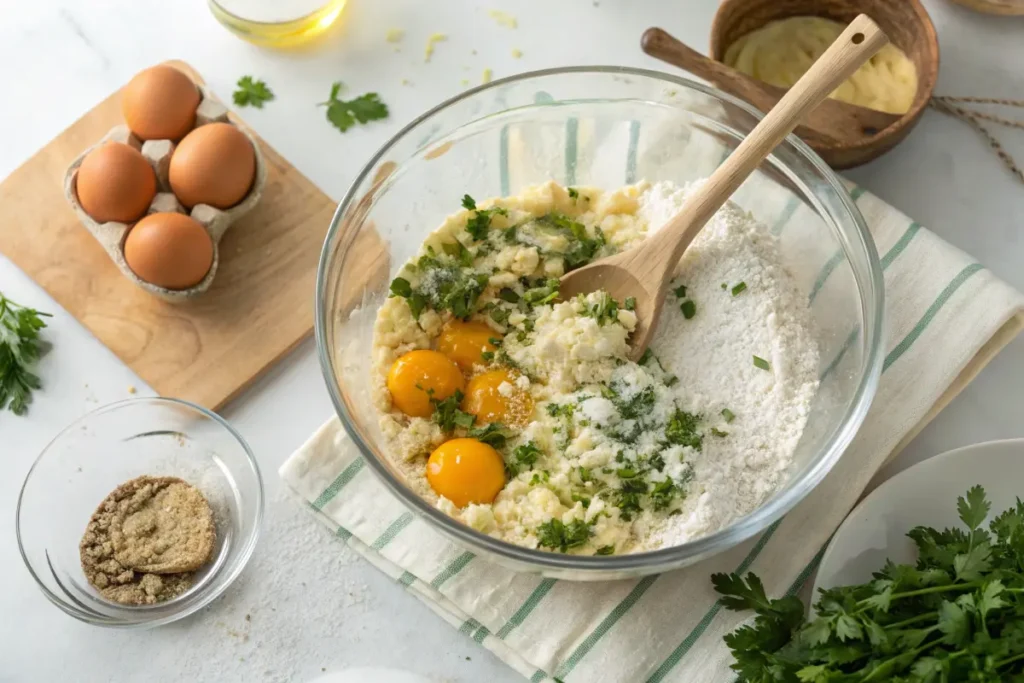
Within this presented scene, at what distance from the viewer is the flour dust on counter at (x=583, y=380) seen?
2.04 metres

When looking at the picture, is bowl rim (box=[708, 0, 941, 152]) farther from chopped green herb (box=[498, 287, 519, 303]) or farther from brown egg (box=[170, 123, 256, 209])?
brown egg (box=[170, 123, 256, 209])

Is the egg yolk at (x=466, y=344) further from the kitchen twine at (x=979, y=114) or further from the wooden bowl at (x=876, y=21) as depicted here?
the kitchen twine at (x=979, y=114)

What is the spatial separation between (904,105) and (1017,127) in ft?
1.19

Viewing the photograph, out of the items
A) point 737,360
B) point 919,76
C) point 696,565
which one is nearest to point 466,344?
point 737,360

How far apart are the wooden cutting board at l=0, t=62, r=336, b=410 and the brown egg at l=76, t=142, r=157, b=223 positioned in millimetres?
183

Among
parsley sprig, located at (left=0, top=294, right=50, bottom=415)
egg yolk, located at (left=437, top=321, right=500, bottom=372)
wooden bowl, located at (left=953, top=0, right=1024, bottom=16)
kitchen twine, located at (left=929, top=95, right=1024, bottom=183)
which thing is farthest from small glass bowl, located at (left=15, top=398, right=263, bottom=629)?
wooden bowl, located at (left=953, top=0, right=1024, bottom=16)

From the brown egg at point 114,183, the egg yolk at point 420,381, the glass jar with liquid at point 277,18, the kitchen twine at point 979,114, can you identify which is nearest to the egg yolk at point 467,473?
the egg yolk at point 420,381

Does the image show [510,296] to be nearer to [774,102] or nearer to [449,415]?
[449,415]

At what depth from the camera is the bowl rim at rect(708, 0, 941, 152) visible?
239 centimetres

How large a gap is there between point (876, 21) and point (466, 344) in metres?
1.39

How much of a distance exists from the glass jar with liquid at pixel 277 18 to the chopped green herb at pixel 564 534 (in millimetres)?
1622

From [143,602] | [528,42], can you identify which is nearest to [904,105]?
[528,42]

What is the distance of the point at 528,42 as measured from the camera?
283 centimetres

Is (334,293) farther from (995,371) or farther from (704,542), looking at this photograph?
(995,371)
